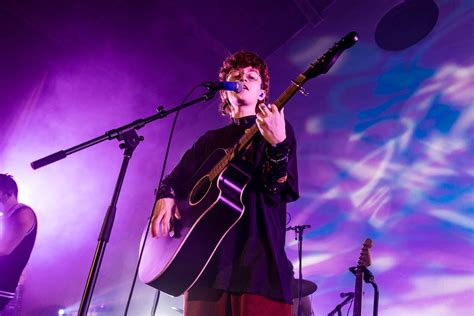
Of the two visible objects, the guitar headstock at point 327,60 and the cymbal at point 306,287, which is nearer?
the guitar headstock at point 327,60

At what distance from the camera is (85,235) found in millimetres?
6047

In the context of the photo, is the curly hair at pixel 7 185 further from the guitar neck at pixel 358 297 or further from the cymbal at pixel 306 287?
the guitar neck at pixel 358 297

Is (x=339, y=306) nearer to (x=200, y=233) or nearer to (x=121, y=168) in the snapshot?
(x=200, y=233)

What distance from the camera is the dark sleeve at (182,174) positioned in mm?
2074

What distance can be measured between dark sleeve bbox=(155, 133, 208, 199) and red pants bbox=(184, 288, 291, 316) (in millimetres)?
577

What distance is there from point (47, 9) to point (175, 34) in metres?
1.45

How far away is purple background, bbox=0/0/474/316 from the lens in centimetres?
368

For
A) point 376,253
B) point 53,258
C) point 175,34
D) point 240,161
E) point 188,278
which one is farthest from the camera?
point 53,258

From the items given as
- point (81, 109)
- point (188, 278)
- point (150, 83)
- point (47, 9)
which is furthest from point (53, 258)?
point (188, 278)

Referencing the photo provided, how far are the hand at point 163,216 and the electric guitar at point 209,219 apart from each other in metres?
0.06

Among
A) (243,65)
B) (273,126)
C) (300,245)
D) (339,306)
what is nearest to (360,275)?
(339,306)

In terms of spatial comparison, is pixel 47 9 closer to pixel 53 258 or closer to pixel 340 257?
pixel 53 258

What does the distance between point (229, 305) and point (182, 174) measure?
0.87 meters

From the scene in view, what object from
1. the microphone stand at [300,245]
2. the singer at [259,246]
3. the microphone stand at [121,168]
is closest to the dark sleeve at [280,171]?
the singer at [259,246]
